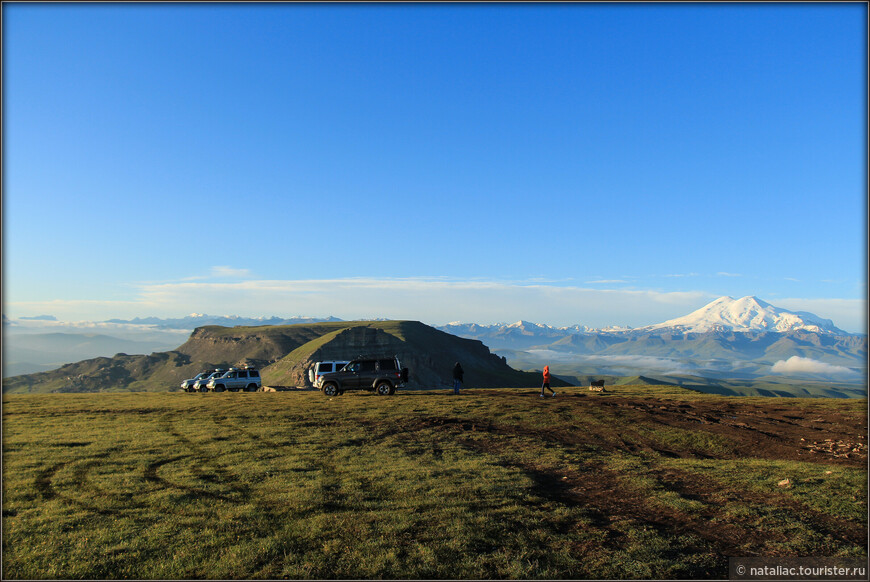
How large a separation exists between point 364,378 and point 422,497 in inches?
914

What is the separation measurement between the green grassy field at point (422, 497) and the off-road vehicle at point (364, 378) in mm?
9997

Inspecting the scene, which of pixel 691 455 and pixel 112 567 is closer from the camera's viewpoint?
pixel 112 567

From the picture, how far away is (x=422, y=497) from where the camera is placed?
12.9 m

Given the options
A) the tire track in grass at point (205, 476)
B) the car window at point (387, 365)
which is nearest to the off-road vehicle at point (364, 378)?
the car window at point (387, 365)

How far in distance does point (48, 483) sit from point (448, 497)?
1236 centimetres

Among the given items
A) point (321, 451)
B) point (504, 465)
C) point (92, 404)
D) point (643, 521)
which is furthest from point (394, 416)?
point (92, 404)

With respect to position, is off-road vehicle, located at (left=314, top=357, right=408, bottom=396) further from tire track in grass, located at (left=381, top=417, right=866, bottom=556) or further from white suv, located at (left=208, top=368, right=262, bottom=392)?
tire track in grass, located at (left=381, top=417, right=866, bottom=556)

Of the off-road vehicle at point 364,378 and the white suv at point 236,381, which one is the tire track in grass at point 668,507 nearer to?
the off-road vehicle at point 364,378

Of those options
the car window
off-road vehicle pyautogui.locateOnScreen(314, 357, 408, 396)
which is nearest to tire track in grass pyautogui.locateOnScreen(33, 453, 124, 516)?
off-road vehicle pyautogui.locateOnScreen(314, 357, 408, 396)

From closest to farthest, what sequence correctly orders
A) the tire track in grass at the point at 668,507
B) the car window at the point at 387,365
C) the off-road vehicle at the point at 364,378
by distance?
the tire track in grass at the point at 668,507 < the off-road vehicle at the point at 364,378 < the car window at the point at 387,365

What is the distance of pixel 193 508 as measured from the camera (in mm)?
12250

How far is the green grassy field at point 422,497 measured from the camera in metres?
9.34

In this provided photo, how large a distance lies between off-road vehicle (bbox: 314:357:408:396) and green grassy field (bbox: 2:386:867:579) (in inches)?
394

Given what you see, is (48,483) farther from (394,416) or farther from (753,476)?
(753,476)
